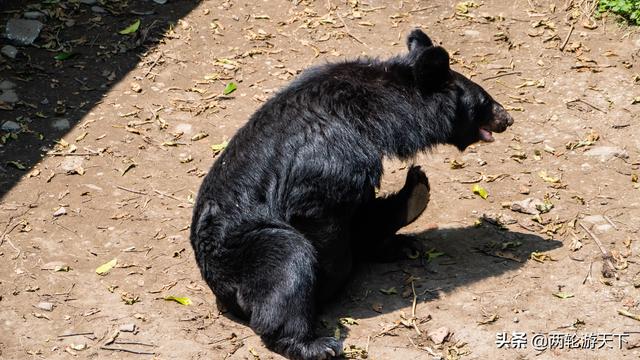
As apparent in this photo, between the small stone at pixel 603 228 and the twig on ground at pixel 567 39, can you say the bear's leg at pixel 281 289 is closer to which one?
the small stone at pixel 603 228

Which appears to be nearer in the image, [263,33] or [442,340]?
[442,340]

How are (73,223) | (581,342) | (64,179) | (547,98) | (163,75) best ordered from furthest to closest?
(163,75) < (547,98) < (64,179) < (73,223) < (581,342)

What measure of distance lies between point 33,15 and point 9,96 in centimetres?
158

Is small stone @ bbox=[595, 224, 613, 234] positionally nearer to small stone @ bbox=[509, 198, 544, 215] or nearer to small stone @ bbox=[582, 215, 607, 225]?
small stone @ bbox=[582, 215, 607, 225]

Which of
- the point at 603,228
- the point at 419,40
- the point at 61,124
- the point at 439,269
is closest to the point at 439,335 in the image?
the point at 439,269

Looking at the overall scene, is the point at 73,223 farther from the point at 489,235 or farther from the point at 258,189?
the point at 489,235

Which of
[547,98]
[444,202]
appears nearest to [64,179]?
[444,202]

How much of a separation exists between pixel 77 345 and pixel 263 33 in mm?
5136

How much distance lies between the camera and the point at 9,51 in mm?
10508

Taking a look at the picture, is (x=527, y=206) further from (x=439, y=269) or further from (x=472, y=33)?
(x=472, y=33)

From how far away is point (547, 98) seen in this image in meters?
9.68

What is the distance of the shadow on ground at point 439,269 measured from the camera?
7.20 meters

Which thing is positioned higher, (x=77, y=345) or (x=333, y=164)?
(x=333, y=164)

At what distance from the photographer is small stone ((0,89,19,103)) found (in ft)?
32.3
